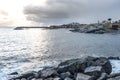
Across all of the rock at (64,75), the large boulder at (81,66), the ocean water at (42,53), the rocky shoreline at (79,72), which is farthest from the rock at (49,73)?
the ocean water at (42,53)

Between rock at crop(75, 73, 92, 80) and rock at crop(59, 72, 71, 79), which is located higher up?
rock at crop(75, 73, 92, 80)

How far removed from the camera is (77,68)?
109ft

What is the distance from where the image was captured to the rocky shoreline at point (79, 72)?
29934mm

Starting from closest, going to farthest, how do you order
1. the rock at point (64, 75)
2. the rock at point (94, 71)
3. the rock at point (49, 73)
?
the rock at point (94, 71), the rock at point (64, 75), the rock at point (49, 73)

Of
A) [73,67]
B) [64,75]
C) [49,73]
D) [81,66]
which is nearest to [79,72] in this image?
[73,67]

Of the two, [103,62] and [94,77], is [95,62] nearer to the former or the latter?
[103,62]

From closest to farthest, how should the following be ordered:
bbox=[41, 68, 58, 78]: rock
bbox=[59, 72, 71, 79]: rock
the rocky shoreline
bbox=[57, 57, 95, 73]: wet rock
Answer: the rocky shoreline → bbox=[59, 72, 71, 79]: rock → bbox=[41, 68, 58, 78]: rock → bbox=[57, 57, 95, 73]: wet rock

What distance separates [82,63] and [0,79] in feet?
35.5

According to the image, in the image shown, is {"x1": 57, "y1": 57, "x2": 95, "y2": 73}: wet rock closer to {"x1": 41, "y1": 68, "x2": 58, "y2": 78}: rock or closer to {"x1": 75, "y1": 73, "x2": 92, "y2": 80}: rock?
{"x1": 41, "y1": 68, "x2": 58, "y2": 78}: rock

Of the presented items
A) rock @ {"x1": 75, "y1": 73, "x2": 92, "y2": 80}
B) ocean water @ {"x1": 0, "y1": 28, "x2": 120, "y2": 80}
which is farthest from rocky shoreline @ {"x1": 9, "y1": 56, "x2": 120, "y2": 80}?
ocean water @ {"x1": 0, "y1": 28, "x2": 120, "y2": 80}

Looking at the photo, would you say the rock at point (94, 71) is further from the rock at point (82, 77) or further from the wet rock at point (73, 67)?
the wet rock at point (73, 67)

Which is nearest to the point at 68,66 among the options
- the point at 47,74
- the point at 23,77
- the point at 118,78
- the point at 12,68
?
the point at 47,74

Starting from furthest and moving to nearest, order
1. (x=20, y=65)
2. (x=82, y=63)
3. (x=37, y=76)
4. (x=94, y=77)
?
(x=20, y=65), (x=82, y=63), (x=37, y=76), (x=94, y=77)

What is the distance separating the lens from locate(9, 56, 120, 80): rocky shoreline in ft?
98.2
